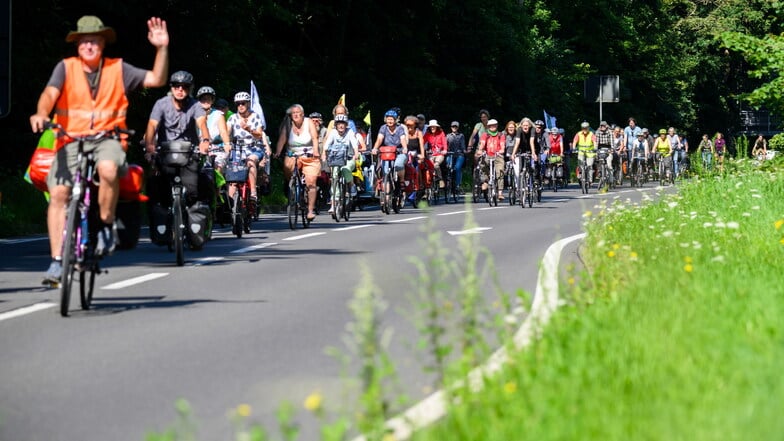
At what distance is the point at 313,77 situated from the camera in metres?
48.7

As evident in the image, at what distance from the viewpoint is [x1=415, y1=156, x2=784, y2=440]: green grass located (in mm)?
5402

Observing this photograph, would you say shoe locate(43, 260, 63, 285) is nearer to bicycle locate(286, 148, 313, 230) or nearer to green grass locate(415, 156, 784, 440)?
green grass locate(415, 156, 784, 440)

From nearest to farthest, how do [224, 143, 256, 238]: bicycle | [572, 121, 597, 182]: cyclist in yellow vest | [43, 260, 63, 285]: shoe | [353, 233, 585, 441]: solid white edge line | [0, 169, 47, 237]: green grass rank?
[353, 233, 585, 441]: solid white edge line
[43, 260, 63, 285]: shoe
[224, 143, 256, 238]: bicycle
[0, 169, 47, 237]: green grass
[572, 121, 597, 182]: cyclist in yellow vest

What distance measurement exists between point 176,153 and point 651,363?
936 centimetres

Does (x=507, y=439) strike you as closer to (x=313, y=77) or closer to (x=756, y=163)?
(x=756, y=163)

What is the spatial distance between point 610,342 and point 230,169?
42.7ft

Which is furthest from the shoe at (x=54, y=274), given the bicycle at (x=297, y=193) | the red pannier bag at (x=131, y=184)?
the bicycle at (x=297, y=193)

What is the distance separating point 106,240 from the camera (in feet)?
34.9

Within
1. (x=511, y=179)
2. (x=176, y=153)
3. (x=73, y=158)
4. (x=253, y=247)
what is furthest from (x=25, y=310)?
(x=511, y=179)

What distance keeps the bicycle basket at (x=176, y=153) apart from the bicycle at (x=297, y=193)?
629 cm

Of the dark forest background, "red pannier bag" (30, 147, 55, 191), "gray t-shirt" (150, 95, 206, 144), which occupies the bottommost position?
"red pannier bag" (30, 147, 55, 191)

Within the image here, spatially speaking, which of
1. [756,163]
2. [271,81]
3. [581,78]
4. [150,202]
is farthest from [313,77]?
[150,202]

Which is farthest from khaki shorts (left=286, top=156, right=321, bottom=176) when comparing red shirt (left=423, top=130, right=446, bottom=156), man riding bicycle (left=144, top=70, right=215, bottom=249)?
red shirt (left=423, top=130, right=446, bottom=156)

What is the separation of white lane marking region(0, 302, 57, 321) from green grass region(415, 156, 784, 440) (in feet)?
12.0
